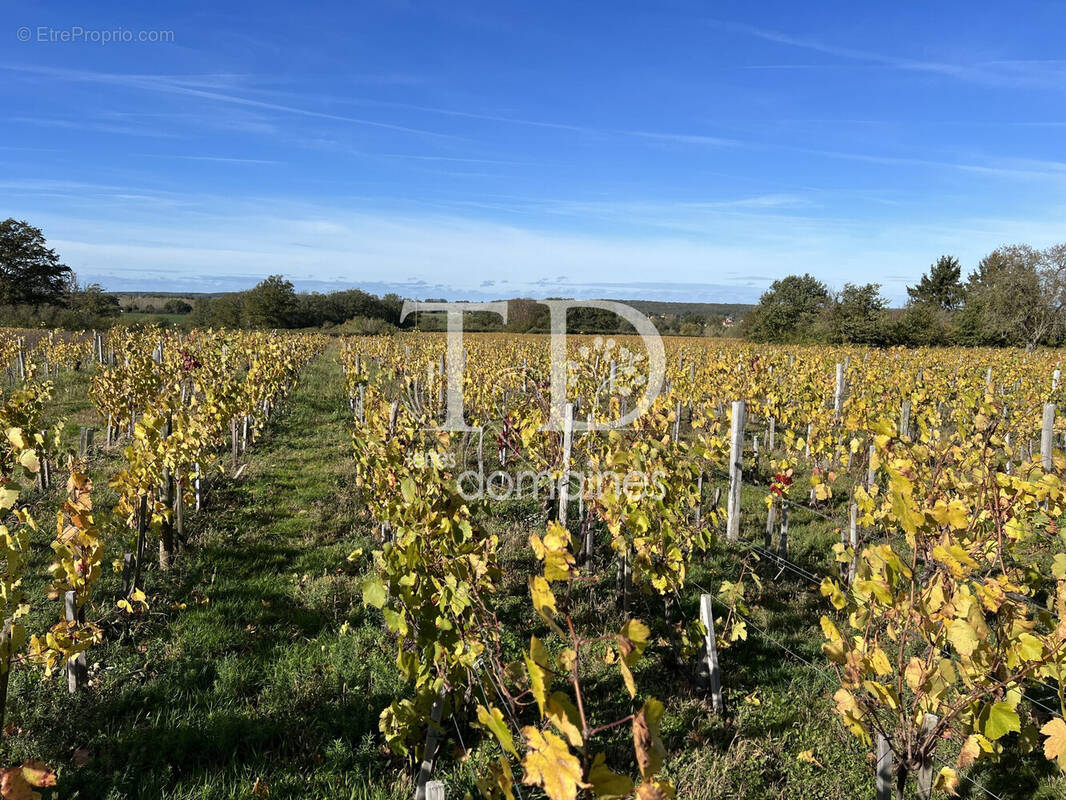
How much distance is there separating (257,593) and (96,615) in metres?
0.99

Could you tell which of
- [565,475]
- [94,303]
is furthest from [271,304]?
[565,475]

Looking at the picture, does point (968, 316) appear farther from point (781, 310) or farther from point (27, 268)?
point (27, 268)

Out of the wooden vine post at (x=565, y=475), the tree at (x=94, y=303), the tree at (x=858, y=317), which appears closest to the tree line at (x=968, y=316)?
the tree at (x=858, y=317)

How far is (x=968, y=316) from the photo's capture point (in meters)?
35.9

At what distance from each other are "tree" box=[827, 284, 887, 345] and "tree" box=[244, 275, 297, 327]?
138 ft

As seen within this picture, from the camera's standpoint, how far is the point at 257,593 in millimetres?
4582

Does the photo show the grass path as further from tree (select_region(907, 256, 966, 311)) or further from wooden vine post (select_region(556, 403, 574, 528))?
tree (select_region(907, 256, 966, 311))

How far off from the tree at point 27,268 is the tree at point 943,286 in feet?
212

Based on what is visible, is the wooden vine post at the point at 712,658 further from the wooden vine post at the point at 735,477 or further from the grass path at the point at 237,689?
the wooden vine post at the point at 735,477

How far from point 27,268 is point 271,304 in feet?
51.0

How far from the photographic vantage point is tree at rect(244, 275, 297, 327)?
49.5 m

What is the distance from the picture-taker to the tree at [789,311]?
4238 cm
